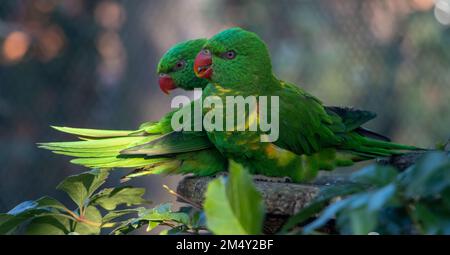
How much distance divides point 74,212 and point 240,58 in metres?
0.71

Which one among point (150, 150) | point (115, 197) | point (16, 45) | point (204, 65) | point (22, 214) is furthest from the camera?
point (16, 45)

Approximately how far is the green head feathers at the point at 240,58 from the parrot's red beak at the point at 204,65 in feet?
0.06

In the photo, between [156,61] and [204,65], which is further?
[156,61]

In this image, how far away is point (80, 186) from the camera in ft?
3.00

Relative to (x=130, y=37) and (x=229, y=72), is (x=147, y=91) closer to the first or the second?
(x=130, y=37)

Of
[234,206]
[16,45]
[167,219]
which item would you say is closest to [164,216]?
[167,219]

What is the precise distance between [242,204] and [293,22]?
394 centimetres

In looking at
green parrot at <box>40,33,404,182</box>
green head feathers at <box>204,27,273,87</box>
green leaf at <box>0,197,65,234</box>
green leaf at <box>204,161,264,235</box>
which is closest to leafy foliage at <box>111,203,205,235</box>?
green leaf at <box>0,197,65,234</box>

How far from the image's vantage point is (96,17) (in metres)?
4.35

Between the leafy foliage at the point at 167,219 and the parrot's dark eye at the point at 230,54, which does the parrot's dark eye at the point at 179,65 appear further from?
the leafy foliage at the point at 167,219

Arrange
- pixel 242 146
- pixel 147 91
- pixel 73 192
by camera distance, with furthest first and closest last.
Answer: pixel 147 91 < pixel 242 146 < pixel 73 192

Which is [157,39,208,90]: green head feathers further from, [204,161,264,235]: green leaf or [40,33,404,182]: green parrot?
[204,161,264,235]: green leaf

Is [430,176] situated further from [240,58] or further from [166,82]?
[166,82]

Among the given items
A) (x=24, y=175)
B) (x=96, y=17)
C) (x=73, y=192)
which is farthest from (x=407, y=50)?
(x=73, y=192)
